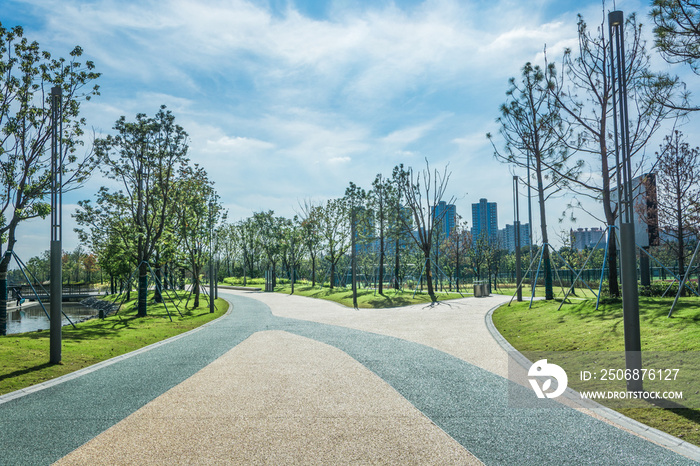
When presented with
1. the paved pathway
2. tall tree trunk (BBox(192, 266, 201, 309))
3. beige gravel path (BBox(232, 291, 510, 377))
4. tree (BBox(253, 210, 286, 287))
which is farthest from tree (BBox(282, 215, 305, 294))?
the paved pathway

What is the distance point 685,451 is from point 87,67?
809 inches

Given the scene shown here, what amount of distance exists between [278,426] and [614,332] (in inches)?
332

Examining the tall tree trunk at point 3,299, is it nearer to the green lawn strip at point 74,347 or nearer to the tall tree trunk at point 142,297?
the green lawn strip at point 74,347

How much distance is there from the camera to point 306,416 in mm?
5969

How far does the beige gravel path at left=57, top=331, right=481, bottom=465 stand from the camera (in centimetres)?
470

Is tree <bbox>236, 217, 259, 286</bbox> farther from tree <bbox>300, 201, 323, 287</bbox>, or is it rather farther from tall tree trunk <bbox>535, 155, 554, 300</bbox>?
tall tree trunk <bbox>535, 155, 554, 300</bbox>

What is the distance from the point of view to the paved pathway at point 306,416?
187 inches

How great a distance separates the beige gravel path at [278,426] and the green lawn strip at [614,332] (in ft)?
9.67

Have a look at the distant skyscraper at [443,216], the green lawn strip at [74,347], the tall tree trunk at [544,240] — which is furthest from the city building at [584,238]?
the green lawn strip at [74,347]

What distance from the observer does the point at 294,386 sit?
7559 millimetres

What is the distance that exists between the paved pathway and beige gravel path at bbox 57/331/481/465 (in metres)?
0.02

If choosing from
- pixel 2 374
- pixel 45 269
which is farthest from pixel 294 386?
pixel 45 269

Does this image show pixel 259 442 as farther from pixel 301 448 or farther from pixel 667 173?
pixel 667 173

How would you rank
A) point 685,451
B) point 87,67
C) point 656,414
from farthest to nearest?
point 87,67, point 656,414, point 685,451
